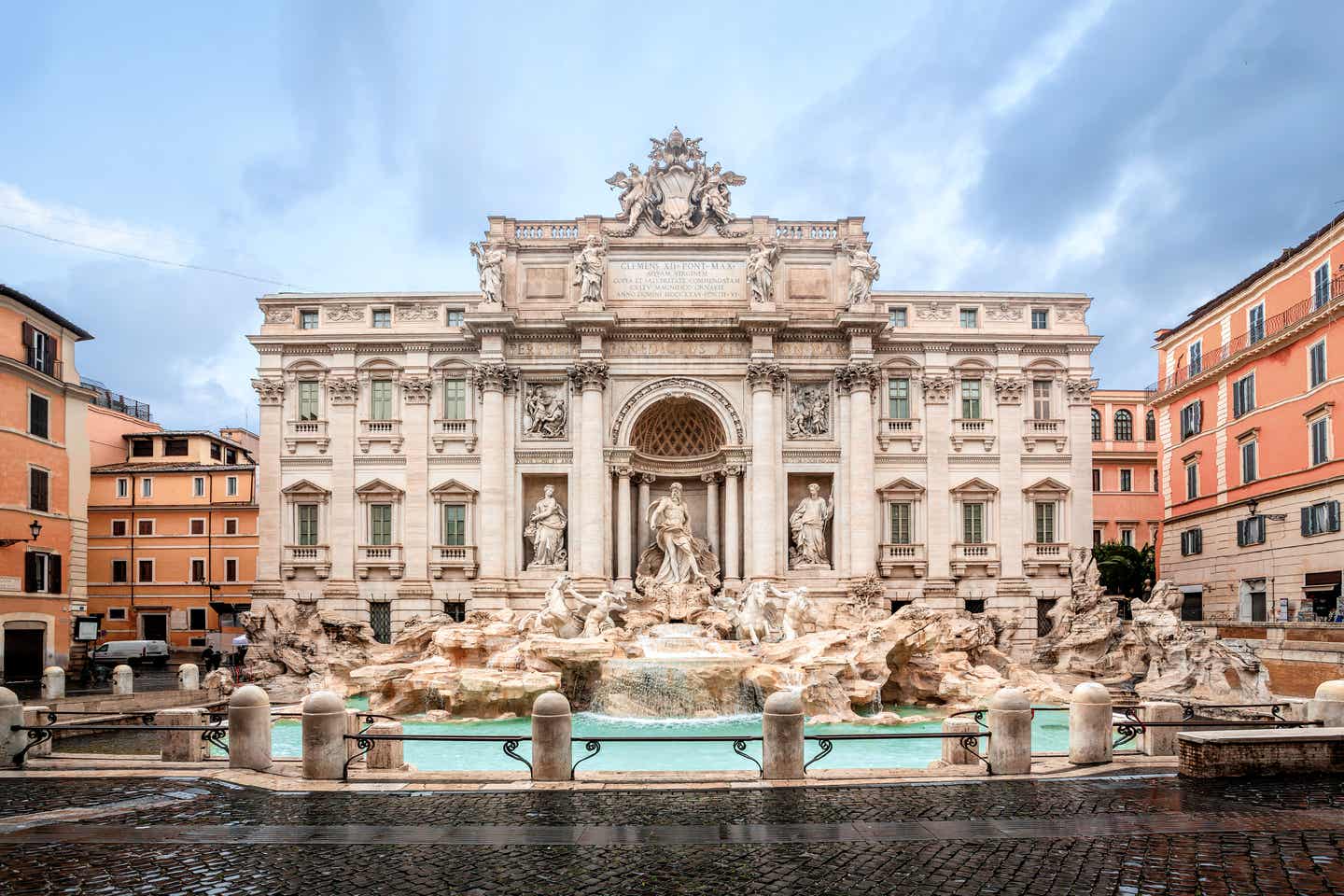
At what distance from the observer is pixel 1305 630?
25.7 m

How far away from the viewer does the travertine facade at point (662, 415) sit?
33.2m

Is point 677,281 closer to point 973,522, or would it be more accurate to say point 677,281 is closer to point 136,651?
point 973,522

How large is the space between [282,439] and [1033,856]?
3167 centimetres

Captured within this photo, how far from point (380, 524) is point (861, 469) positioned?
18.0m

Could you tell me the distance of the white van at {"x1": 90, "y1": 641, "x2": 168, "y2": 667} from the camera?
3894 cm

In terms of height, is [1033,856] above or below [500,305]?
below

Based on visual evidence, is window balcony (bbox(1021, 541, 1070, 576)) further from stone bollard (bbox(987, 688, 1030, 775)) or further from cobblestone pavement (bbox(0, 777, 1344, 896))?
stone bollard (bbox(987, 688, 1030, 775))

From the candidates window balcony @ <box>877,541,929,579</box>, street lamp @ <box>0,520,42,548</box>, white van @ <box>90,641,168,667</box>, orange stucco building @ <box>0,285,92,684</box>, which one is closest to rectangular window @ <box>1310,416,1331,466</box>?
window balcony @ <box>877,541,929,579</box>

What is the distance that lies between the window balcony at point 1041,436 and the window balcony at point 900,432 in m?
4.04

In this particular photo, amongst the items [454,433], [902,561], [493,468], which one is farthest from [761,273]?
[454,433]

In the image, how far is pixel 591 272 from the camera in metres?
33.2

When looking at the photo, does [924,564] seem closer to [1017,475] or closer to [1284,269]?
[1017,475]

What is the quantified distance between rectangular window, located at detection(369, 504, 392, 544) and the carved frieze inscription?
11774 millimetres

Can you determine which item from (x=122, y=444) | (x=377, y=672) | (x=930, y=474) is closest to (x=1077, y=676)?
(x=930, y=474)
